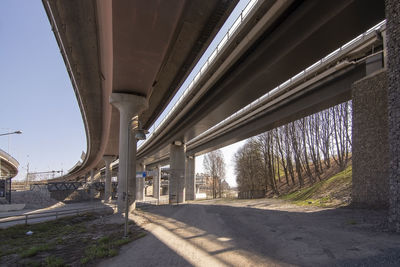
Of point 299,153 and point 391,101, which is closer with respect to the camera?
point 391,101

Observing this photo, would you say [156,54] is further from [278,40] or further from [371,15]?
[371,15]

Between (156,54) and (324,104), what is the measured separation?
45.8ft

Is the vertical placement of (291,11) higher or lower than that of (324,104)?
higher

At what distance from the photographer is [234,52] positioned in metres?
16.2

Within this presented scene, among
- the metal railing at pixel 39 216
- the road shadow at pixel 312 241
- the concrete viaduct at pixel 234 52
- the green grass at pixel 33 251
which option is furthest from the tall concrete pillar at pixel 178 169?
the green grass at pixel 33 251

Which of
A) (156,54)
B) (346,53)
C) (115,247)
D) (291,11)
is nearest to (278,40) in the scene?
(291,11)

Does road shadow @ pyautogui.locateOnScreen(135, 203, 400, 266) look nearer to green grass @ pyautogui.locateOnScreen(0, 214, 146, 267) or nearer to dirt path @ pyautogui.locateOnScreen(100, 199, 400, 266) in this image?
dirt path @ pyautogui.locateOnScreen(100, 199, 400, 266)

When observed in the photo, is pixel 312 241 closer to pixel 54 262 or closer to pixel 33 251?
pixel 54 262

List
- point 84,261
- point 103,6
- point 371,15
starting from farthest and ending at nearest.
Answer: point 371,15 < point 103,6 < point 84,261

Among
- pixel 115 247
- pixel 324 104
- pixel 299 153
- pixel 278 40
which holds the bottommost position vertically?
pixel 115 247

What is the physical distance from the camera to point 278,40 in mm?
14438

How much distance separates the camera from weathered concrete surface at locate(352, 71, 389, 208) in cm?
1412

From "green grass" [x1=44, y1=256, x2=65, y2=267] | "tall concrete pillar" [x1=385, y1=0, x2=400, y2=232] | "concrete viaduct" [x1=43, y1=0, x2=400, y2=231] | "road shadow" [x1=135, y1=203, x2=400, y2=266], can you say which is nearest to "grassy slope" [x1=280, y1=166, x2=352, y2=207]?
"concrete viaduct" [x1=43, y1=0, x2=400, y2=231]

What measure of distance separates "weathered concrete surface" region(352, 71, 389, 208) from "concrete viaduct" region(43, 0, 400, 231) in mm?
55
